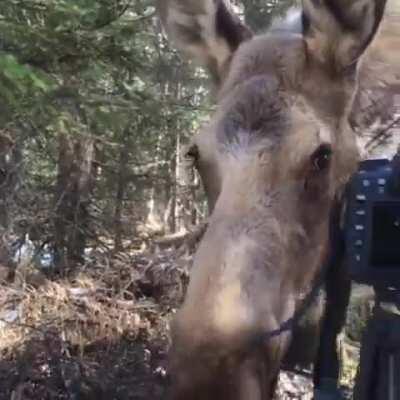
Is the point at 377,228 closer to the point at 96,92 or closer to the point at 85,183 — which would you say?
Answer: the point at 96,92

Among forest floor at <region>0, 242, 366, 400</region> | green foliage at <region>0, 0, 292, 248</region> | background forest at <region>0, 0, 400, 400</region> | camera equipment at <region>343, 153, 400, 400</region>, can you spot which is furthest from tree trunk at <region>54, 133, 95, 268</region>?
camera equipment at <region>343, 153, 400, 400</region>

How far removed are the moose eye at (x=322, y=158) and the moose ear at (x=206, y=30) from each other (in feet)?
3.29

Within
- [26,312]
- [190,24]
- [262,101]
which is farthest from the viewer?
[26,312]

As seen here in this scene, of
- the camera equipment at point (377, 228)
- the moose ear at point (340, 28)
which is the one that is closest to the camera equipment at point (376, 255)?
the camera equipment at point (377, 228)

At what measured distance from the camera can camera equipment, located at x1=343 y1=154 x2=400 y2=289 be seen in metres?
3.46

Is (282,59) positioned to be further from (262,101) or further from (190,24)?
(190,24)

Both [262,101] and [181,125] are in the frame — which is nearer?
[262,101]

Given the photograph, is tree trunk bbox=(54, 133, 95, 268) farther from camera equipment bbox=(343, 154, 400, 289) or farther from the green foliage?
camera equipment bbox=(343, 154, 400, 289)

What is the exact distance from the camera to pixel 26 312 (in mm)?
9055

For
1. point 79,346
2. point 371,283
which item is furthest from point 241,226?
point 79,346

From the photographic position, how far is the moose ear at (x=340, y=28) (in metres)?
4.20

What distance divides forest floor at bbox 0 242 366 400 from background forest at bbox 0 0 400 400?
0.05 feet

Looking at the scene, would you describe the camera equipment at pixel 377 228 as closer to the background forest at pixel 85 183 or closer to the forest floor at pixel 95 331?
the background forest at pixel 85 183

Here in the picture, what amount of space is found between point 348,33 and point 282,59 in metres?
0.33
